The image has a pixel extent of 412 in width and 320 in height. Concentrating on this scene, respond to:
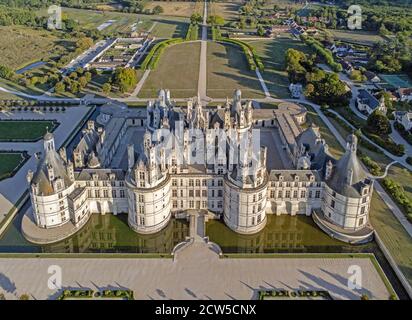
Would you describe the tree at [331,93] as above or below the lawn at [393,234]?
above

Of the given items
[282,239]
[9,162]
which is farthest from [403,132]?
[9,162]

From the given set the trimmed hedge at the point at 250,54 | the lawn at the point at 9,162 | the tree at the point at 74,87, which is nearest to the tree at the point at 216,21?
the trimmed hedge at the point at 250,54

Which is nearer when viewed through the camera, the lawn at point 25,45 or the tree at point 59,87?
the tree at point 59,87

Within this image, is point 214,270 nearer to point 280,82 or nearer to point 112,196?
point 112,196

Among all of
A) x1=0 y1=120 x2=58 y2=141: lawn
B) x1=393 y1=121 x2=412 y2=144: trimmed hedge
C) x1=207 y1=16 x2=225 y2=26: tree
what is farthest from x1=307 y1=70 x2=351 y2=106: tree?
x1=207 y1=16 x2=225 y2=26: tree

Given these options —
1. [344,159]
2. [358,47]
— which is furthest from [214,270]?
[358,47]

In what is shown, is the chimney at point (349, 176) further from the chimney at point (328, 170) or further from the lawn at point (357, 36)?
the lawn at point (357, 36)
